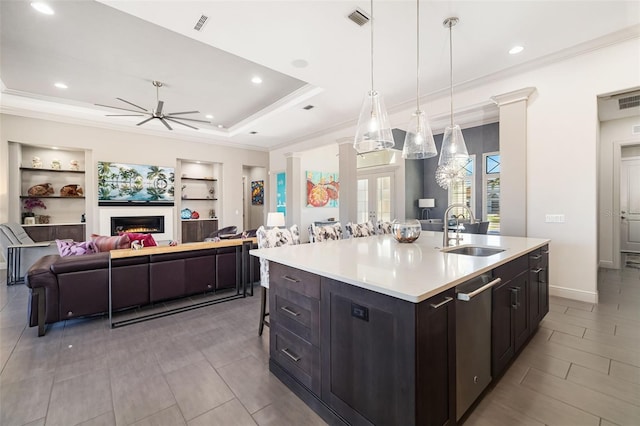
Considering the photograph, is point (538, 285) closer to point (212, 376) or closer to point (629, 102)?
point (212, 376)

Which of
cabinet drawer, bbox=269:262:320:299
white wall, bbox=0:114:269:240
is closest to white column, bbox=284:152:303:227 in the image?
white wall, bbox=0:114:269:240

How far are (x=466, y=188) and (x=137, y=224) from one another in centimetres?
893

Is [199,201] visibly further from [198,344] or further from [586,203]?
[586,203]

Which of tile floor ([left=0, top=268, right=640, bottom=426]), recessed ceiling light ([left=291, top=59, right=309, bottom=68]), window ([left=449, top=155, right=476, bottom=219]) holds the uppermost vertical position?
recessed ceiling light ([left=291, top=59, right=309, bottom=68])

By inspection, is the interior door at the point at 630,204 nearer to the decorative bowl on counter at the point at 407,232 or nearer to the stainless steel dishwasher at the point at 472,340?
the decorative bowl on counter at the point at 407,232

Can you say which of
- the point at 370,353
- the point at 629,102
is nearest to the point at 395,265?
the point at 370,353

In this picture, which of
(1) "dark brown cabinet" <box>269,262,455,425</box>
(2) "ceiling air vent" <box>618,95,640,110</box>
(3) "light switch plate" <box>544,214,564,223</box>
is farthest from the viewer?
(2) "ceiling air vent" <box>618,95,640,110</box>

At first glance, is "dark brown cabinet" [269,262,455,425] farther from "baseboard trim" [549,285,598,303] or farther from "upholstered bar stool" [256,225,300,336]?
"baseboard trim" [549,285,598,303]

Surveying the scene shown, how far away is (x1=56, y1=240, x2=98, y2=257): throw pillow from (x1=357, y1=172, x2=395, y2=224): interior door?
6850 mm

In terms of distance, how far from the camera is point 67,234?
244 inches

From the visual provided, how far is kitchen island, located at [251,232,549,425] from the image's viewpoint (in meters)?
1.23

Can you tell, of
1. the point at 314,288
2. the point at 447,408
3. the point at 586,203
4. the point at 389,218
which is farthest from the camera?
the point at 389,218

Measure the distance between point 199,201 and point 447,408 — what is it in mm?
8366

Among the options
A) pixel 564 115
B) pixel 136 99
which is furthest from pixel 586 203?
pixel 136 99
